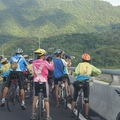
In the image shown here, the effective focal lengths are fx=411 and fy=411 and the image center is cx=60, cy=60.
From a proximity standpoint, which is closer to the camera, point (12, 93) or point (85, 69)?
point (85, 69)

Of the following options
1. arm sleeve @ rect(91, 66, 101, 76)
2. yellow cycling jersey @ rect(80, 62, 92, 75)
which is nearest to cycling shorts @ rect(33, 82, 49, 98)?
yellow cycling jersey @ rect(80, 62, 92, 75)

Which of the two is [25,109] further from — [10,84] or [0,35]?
[0,35]

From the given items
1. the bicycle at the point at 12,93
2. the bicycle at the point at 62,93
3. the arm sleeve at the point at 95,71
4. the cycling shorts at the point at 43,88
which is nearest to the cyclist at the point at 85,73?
the arm sleeve at the point at 95,71

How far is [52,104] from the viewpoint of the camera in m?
14.8

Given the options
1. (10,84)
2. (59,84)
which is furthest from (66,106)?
(10,84)

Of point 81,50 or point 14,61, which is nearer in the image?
point 14,61

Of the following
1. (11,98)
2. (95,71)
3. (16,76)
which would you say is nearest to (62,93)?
(11,98)

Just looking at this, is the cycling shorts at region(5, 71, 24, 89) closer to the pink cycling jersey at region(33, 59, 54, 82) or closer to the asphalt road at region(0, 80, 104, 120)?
the asphalt road at region(0, 80, 104, 120)

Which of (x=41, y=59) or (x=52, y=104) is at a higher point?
(x=41, y=59)

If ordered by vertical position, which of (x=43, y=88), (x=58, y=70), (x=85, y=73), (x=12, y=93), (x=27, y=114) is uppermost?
(x=85, y=73)

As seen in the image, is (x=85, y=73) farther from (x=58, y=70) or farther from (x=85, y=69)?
(x=58, y=70)

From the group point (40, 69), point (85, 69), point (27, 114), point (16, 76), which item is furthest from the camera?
point (16, 76)

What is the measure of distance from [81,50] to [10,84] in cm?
12188

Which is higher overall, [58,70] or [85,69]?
[85,69]
